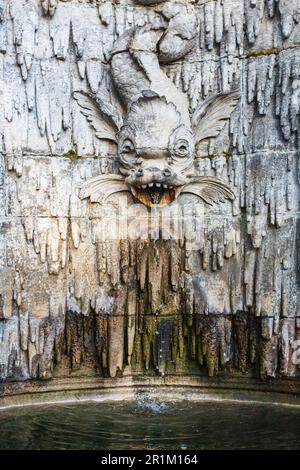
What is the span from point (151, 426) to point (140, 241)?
1550 mm

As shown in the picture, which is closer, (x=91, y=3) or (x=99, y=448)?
(x=99, y=448)

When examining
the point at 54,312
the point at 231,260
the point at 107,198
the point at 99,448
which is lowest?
the point at 99,448

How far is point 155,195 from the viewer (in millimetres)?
6352

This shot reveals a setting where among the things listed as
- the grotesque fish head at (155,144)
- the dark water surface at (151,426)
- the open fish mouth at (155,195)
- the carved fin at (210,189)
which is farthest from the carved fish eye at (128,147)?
the dark water surface at (151,426)

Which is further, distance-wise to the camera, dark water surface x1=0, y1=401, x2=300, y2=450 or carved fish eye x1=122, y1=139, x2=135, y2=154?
carved fish eye x1=122, y1=139, x2=135, y2=154

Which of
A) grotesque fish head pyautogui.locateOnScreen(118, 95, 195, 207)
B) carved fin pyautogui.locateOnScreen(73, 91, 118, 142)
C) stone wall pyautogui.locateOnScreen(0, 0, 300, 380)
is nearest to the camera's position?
stone wall pyautogui.locateOnScreen(0, 0, 300, 380)

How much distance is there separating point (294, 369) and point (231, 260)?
0.98 m

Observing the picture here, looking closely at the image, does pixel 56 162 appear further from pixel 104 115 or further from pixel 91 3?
pixel 91 3

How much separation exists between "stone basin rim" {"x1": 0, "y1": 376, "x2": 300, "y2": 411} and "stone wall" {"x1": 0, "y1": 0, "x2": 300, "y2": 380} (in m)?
0.09

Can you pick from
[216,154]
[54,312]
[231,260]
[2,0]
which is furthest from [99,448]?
[2,0]

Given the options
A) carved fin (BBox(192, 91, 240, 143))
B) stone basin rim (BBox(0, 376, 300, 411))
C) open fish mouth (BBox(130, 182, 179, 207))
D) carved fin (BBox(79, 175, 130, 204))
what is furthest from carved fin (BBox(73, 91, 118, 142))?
stone basin rim (BBox(0, 376, 300, 411))

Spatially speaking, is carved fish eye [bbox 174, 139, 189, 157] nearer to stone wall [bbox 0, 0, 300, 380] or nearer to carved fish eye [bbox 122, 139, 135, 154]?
stone wall [bbox 0, 0, 300, 380]

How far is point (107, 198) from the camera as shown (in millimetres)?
6379

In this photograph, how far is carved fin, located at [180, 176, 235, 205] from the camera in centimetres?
629
